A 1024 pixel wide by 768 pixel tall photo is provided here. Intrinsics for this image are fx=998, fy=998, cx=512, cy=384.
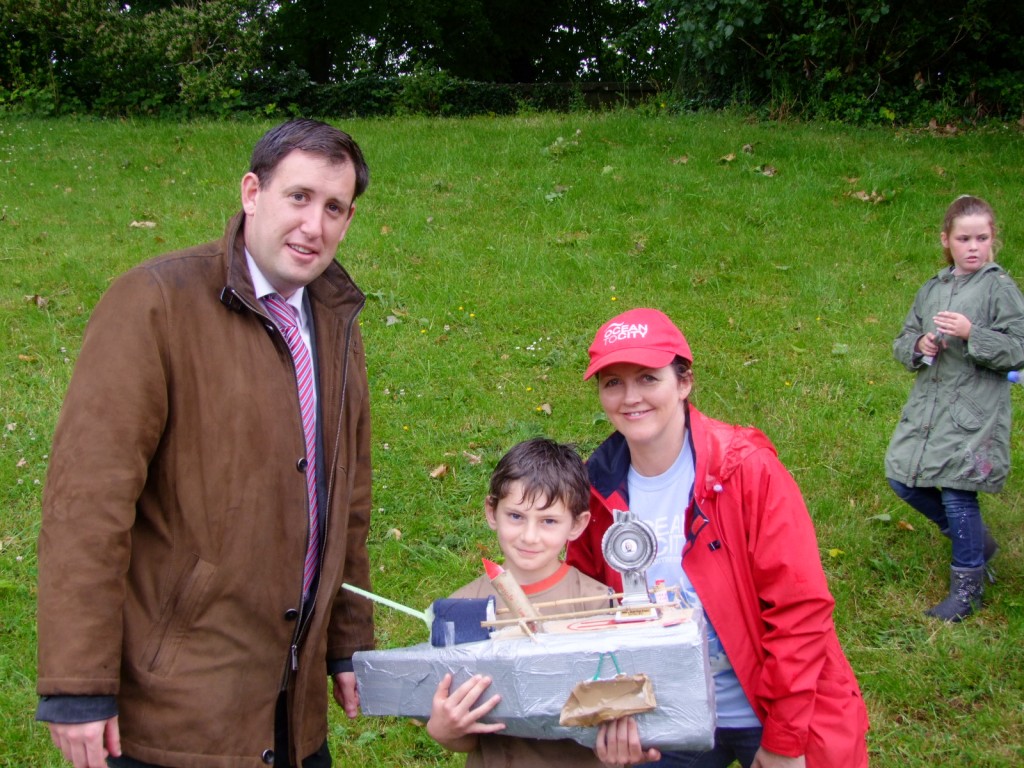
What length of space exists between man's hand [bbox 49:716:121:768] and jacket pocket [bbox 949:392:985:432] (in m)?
3.81

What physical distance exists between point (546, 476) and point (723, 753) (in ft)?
2.92

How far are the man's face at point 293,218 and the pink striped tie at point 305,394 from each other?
6cm

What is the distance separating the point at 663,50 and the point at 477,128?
247 inches

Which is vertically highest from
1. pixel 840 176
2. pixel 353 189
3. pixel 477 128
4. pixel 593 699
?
pixel 477 128

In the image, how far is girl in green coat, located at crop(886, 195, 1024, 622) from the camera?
445cm

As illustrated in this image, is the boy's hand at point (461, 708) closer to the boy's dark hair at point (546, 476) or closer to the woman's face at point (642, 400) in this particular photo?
the boy's dark hair at point (546, 476)

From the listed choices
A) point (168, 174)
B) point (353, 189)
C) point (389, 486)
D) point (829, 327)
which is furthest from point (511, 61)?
point (353, 189)

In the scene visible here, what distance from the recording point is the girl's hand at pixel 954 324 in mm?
4395

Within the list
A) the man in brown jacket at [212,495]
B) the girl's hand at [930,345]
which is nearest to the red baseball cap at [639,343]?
the man in brown jacket at [212,495]

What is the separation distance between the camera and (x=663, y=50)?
17.1 m

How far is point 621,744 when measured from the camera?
210 centimetres

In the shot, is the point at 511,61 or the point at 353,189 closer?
the point at 353,189

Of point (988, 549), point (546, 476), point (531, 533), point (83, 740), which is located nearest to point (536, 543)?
point (531, 533)

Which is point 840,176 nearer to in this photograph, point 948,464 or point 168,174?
point 948,464
